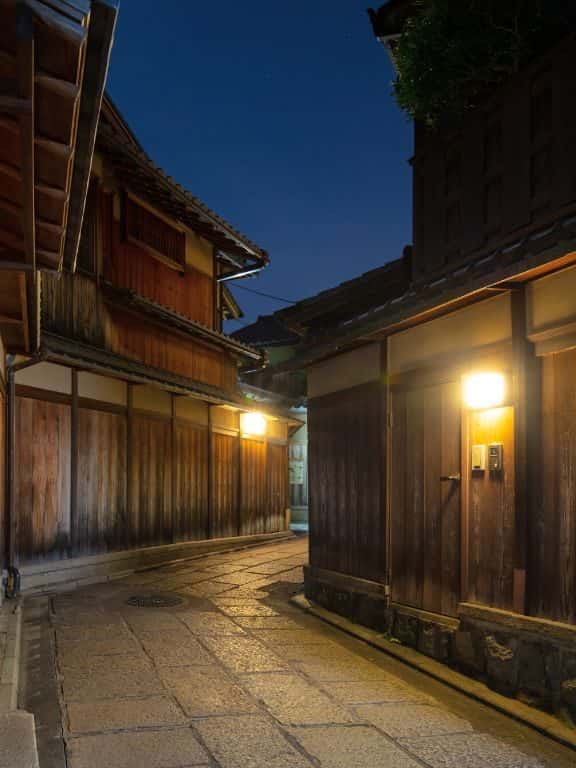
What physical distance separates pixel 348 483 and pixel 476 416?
324 cm

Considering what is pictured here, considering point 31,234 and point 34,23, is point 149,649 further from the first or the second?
point 34,23

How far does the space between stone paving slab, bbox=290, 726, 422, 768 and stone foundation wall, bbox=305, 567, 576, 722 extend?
5.85 feet

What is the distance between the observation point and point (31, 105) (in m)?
3.93

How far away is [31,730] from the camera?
5258mm

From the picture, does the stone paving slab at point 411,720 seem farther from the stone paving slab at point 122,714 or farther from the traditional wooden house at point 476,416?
the stone paving slab at point 122,714

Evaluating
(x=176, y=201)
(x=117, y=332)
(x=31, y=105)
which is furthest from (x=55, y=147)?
(x=176, y=201)

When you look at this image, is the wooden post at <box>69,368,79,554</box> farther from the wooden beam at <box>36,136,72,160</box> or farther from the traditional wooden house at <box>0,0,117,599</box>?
the wooden beam at <box>36,136,72,160</box>

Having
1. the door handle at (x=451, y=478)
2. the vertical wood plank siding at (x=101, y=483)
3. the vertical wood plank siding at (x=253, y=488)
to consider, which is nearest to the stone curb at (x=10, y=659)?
the vertical wood plank siding at (x=101, y=483)

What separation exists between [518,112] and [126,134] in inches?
393

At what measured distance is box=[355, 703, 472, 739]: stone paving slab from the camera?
237 inches

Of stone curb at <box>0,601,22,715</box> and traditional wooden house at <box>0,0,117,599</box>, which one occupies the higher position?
traditional wooden house at <box>0,0,117,599</box>

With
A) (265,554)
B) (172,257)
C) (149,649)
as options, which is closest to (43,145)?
(149,649)

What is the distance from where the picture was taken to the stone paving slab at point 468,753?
5395 millimetres

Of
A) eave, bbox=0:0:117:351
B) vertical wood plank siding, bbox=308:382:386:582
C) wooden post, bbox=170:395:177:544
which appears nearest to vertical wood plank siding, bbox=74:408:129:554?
wooden post, bbox=170:395:177:544
